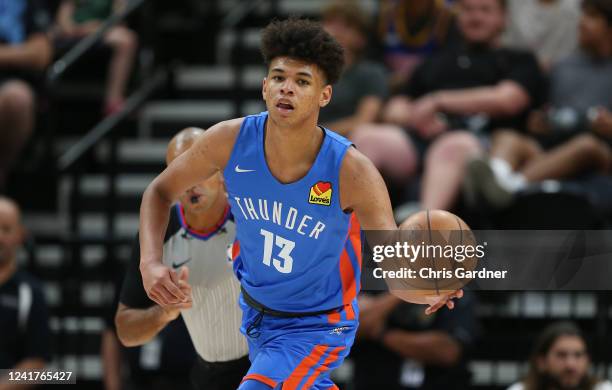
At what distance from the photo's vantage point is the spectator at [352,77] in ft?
28.1

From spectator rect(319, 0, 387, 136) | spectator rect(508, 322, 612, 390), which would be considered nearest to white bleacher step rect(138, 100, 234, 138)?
spectator rect(319, 0, 387, 136)

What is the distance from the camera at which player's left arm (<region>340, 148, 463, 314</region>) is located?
4.49m

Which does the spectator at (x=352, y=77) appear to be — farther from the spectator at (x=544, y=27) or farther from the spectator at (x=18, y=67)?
the spectator at (x=18, y=67)

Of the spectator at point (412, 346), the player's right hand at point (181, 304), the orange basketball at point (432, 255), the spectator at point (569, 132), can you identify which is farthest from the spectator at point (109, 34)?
the orange basketball at point (432, 255)

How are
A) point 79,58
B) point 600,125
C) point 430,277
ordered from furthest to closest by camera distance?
point 79,58 → point 600,125 → point 430,277

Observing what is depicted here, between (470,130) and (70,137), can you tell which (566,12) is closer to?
(470,130)

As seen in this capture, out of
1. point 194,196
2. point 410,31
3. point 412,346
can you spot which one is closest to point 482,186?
point 412,346

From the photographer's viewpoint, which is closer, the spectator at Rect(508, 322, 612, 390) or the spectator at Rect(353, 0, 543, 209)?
the spectator at Rect(508, 322, 612, 390)

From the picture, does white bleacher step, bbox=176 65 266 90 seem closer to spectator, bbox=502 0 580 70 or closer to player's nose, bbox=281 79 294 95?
spectator, bbox=502 0 580 70

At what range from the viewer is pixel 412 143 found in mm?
8188

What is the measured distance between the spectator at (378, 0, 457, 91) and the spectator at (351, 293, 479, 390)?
81.3 inches

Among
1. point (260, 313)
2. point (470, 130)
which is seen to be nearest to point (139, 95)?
point (470, 130)

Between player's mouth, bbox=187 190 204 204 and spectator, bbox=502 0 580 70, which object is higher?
spectator, bbox=502 0 580 70

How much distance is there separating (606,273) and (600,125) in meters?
2.77
